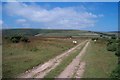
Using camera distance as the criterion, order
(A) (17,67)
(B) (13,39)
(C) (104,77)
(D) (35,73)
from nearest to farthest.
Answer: (C) (104,77), (D) (35,73), (A) (17,67), (B) (13,39)

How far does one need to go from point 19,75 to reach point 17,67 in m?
3.51

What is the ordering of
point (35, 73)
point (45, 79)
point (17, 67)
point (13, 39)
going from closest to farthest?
point (45, 79) → point (35, 73) → point (17, 67) → point (13, 39)

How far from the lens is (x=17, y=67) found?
70.4 ft

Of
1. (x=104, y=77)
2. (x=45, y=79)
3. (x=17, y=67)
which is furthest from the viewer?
(x=17, y=67)

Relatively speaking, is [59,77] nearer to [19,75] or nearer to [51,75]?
[51,75]

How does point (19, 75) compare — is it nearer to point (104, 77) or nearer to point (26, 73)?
point (26, 73)

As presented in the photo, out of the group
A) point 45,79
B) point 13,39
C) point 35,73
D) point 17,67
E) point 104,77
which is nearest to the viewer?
point 45,79

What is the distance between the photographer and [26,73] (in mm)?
18750

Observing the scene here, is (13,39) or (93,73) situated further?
(13,39)

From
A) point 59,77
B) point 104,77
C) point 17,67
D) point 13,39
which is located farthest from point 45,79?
point 13,39

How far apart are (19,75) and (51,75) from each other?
77.4 inches

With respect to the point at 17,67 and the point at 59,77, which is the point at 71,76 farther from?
the point at 17,67

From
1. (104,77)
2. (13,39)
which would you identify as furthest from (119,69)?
(13,39)

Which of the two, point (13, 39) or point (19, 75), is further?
point (13, 39)
